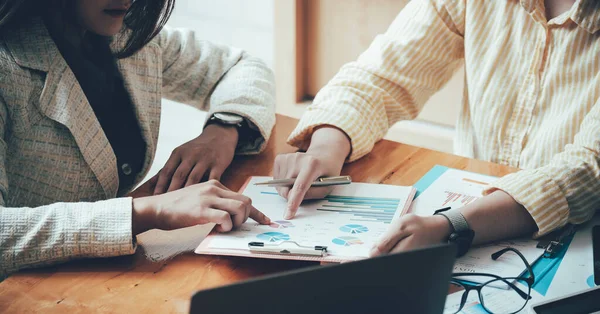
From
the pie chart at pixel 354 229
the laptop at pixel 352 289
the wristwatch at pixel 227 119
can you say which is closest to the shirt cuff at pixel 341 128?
the wristwatch at pixel 227 119

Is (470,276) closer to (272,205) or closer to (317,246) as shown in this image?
(317,246)

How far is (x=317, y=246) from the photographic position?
0.88 m

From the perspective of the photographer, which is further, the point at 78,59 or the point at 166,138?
the point at 166,138

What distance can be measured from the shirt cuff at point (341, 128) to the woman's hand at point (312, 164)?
0.5 inches

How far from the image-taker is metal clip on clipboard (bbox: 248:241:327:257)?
870mm

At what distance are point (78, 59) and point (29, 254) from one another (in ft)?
1.48

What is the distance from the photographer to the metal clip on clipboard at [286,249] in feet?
2.85

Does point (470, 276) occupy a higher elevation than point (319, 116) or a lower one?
lower

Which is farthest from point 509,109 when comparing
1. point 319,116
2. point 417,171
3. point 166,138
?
point 166,138

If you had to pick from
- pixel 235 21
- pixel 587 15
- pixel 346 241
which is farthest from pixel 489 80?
pixel 235 21

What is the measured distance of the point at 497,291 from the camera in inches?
33.0

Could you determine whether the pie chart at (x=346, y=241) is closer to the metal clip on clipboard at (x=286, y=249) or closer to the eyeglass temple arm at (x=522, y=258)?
the metal clip on clipboard at (x=286, y=249)

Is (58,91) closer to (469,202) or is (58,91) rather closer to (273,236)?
(273,236)

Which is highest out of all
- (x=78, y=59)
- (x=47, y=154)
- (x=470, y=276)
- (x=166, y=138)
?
(x=78, y=59)
